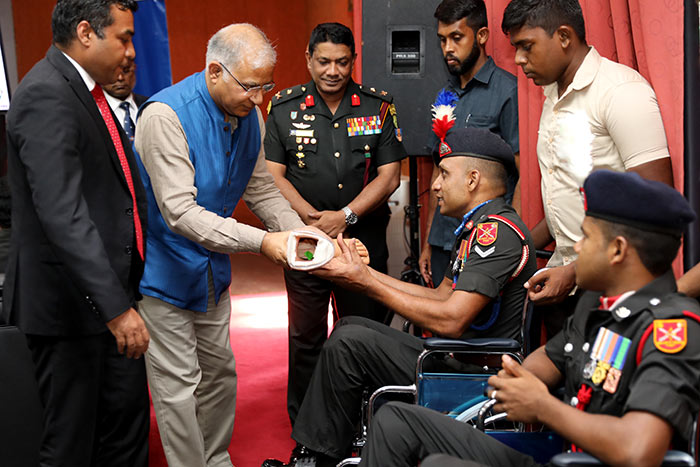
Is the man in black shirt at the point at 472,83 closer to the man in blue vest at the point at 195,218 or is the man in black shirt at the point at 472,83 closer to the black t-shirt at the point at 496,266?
the black t-shirt at the point at 496,266

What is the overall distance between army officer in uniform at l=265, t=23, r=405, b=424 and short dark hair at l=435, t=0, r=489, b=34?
0.49 m

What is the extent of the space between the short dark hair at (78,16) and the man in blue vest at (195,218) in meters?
0.43

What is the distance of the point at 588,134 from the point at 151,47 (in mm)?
2412

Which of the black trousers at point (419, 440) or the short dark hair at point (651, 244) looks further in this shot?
the black trousers at point (419, 440)

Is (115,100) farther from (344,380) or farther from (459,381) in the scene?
(459,381)

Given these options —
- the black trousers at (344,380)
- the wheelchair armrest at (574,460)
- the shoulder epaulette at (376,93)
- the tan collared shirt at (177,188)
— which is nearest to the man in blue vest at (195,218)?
the tan collared shirt at (177,188)

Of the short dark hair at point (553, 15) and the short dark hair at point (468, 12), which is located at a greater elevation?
the short dark hair at point (468, 12)

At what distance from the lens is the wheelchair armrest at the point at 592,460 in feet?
4.46

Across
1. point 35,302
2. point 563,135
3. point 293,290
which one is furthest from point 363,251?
point 35,302

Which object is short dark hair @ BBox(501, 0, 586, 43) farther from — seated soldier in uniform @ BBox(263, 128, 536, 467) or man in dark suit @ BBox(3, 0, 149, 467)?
man in dark suit @ BBox(3, 0, 149, 467)

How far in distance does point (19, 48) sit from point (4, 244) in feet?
20.8

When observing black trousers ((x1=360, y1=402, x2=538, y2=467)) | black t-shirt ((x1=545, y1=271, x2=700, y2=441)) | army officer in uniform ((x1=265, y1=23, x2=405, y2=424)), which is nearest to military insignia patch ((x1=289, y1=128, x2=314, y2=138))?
army officer in uniform ((x1=265, y1=23, x2=405, y2=424))

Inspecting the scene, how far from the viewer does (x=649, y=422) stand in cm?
135

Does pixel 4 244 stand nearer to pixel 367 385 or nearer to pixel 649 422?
pixel 367 385
